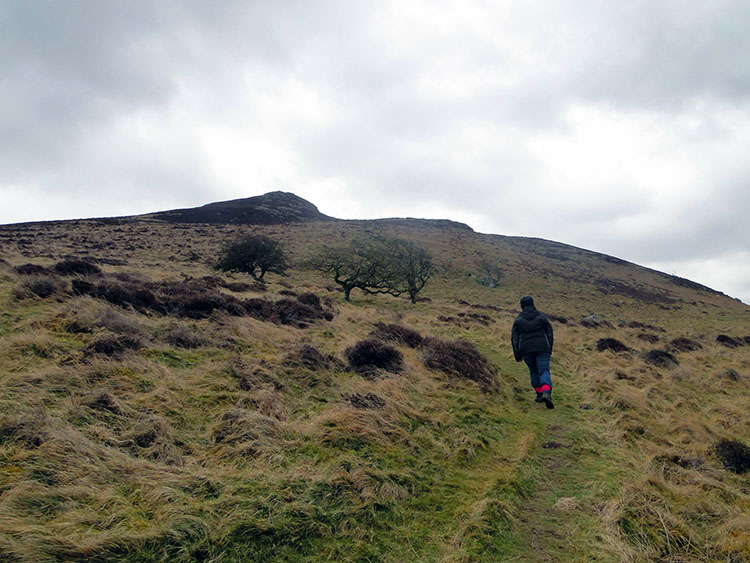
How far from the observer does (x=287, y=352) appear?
8109 millimetres

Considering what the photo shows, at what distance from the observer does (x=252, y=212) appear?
278 feet

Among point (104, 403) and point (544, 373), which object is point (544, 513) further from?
point (104, 403)

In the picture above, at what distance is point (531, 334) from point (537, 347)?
0.34 m

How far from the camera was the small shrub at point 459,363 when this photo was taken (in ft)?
29.1

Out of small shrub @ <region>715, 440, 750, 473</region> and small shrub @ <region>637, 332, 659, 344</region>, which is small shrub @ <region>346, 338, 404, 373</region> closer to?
small shrub @ <region>715, 440, 750, 473</region>

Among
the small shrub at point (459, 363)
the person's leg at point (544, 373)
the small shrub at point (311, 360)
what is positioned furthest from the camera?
the small shrub at point (459, 363)

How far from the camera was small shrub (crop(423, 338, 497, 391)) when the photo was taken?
888 centimetres

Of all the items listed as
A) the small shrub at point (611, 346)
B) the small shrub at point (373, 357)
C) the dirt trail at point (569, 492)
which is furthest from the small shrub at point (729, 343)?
the small shrub at point (373, 357)

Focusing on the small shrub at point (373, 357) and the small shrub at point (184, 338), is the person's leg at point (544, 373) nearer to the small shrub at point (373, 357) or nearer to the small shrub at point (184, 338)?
the small shrub at point (373, 357)

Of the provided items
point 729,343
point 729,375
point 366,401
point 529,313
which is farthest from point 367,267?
point 366,401

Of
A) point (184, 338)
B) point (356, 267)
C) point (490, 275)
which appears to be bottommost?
point (184, 338)

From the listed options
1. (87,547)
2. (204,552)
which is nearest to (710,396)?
(204,552)

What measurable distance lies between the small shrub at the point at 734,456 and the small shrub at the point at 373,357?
535cm

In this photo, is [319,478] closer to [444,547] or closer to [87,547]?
[444,547]
